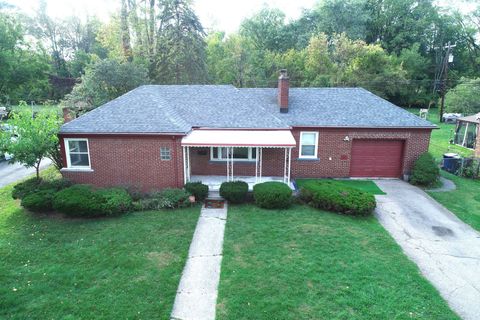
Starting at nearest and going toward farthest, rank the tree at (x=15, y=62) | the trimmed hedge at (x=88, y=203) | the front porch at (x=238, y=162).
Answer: the trimmed hedge at (x=88, y=203) < the front porch at (x=238, y=162) < the tree at (x=15, y=62)

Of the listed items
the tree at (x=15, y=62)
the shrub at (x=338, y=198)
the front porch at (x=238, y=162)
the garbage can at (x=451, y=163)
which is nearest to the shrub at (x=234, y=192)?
the front porch at (x=238, y=162)

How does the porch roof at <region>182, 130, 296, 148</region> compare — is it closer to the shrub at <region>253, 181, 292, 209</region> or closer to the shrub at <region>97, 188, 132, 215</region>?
the shrub at <region>253, 181, 292, 209</region>

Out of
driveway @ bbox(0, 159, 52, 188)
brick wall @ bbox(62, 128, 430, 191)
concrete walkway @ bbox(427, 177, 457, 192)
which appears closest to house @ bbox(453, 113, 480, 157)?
concrete walkway @ bbox(427, 177, 457, 192)

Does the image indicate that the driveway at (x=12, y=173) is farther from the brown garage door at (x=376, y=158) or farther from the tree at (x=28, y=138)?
the brown garage door at (x=376, y=158)

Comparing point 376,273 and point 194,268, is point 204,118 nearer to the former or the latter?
point 194,268

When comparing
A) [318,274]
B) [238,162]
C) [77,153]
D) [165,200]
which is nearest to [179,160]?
[165,200]

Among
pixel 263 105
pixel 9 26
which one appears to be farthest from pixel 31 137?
pixel 9 26

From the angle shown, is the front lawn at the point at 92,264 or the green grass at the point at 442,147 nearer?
the front lawn at the point at 92,264
